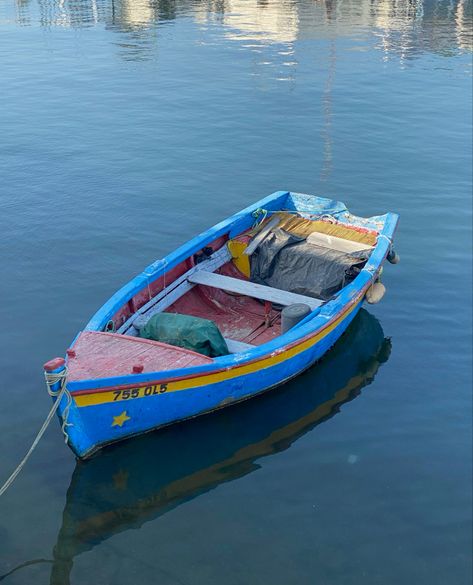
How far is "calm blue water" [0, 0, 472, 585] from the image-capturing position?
421 inches

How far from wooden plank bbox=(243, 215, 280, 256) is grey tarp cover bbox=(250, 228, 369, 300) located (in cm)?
12

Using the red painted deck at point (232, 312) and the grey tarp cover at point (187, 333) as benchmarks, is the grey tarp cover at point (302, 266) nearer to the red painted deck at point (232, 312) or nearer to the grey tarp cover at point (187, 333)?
the red painted deck at point (232, 312)

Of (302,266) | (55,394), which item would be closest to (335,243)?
(302,266)

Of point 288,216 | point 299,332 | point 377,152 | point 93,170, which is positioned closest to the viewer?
point 299,332

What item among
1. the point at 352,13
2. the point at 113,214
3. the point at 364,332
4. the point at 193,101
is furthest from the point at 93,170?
the point at 352,13

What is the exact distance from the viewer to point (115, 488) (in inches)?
461

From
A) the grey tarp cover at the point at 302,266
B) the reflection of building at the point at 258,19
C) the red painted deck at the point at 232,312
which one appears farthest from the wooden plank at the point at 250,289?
the reflection of building at the point at 258,19

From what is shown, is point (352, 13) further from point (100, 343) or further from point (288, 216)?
point (100, 343)

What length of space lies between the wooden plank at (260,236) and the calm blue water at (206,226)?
2.93 m

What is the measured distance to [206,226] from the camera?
20812 mm

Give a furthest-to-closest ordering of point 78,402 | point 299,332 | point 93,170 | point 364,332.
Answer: point 93,170 < point 364,332 < point 299,332 < point 78,402

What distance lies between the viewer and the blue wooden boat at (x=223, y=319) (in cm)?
1158

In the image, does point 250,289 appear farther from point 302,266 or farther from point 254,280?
point 302,266

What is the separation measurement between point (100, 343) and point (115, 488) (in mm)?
2422
